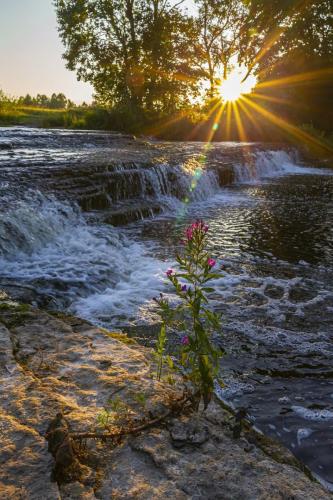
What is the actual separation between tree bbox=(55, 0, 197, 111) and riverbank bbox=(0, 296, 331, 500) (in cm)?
2915

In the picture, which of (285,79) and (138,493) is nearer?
(138,493)

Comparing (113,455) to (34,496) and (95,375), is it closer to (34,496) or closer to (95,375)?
(34,496)

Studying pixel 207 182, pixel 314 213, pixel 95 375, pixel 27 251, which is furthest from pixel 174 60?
pixel 95 375

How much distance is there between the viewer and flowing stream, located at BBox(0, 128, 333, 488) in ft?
12.5

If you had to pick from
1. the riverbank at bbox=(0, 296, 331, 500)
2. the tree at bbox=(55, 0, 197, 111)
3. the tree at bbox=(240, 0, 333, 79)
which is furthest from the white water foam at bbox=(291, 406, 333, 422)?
the tree at bbox=(240, 0, 333, 79)

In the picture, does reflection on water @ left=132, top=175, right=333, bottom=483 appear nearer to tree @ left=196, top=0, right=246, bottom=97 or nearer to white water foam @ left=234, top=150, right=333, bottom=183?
white water foam @ left=234, top=150, right=333, bottom=183

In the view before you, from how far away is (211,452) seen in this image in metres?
2.35

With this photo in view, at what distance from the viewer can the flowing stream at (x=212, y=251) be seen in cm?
379

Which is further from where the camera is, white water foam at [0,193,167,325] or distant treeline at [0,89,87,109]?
distant treeline at [0,89,87,109]

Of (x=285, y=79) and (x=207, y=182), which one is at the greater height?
(x=285, y=79)

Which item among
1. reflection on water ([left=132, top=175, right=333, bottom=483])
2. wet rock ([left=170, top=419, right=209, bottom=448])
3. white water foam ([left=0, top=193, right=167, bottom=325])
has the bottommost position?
reflection on water ([left=132, top=175, right=333, bottom=483])

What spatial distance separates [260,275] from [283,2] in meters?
34.6

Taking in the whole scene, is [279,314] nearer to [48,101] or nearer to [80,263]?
[80,263]

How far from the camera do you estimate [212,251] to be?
26.3 feet
